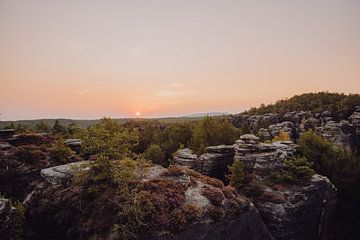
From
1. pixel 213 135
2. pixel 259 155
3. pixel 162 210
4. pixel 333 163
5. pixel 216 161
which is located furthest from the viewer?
pixel 213 135

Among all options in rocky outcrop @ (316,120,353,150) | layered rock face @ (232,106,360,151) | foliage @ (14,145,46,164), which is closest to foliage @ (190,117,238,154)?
layered rock face @ (232,106,360,151)

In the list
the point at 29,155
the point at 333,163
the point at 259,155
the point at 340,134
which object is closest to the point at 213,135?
the point at 259,155

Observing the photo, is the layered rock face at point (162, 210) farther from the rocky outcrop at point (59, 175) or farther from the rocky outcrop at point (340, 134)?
the rocky outcrop at point (340, 134)

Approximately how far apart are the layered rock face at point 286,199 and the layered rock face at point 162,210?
3.93m

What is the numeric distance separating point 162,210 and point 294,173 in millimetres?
16630

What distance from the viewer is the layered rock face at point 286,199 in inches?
896

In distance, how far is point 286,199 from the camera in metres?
23.3

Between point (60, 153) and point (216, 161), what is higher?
point (60, 153)

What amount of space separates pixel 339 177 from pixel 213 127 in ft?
73.9

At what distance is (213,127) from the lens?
161 ft

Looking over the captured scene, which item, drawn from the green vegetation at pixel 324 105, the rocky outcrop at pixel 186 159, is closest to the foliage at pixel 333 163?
the rocky outcrop at pixel 186 159

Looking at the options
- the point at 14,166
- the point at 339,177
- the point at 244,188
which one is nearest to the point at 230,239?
the point at 244,188

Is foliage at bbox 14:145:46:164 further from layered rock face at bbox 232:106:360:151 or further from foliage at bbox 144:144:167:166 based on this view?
layered rock face at bbox 232:106:360:151

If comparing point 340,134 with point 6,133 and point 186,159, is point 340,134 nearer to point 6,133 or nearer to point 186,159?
point 186,159
